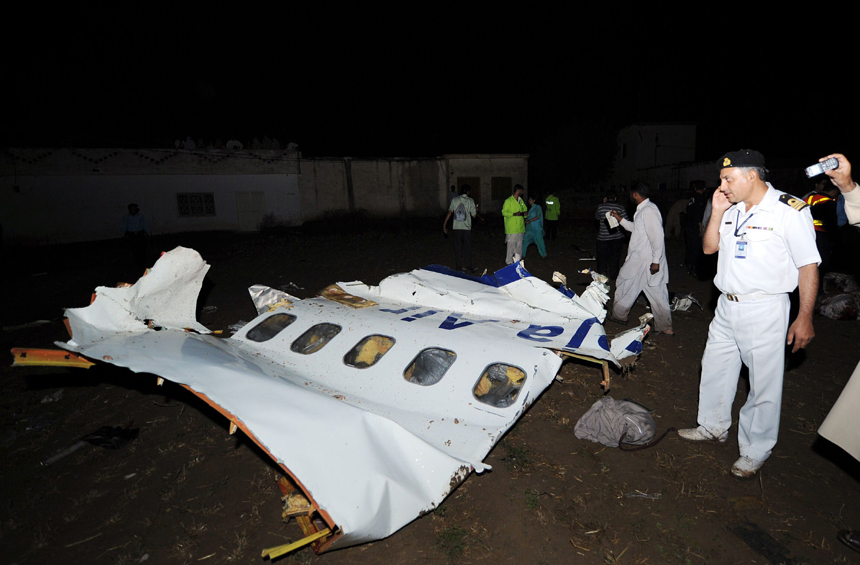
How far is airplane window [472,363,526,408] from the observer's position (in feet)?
10.4

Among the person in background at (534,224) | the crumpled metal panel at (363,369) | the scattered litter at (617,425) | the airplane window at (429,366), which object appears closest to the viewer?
the crumpled metal panel at (363,369)

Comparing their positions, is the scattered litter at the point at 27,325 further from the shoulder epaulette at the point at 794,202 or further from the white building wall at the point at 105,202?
the white building wall at the point at 105,202

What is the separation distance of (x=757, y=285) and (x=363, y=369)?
2.94 metres

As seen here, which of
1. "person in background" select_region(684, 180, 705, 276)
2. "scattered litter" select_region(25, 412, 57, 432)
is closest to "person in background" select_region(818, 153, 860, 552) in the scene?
"person in background" select_region(684, 180, 705, 276)

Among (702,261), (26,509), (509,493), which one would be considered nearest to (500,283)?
(509,493)

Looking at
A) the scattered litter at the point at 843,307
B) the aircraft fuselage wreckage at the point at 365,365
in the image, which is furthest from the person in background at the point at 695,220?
the aircraft fuselage wreckage at the point at 365,365

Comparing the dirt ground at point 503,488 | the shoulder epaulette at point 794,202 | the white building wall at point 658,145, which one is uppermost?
the white building wall at point 658,145

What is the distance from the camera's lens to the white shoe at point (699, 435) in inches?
137

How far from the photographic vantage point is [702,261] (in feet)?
28.6

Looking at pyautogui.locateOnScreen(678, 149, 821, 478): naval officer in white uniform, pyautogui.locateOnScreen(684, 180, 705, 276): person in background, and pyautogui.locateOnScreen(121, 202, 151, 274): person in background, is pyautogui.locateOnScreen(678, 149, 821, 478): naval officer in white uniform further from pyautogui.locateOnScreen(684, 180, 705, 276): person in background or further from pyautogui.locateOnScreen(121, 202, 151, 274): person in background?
pyautogui.locateOnScreen(121, 202, 151, 274): person in background

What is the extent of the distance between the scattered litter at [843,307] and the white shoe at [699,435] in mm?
4473

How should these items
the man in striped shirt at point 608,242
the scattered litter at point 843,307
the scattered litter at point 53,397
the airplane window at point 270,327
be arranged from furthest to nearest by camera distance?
the man in striped shirt at point 608,242 < the scattered litter at point 843,307 < the scattered litter at point 53,397 < the airplane window at point 270,327

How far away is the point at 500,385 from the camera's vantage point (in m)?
3.34

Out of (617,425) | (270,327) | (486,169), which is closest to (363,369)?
(270,327)
